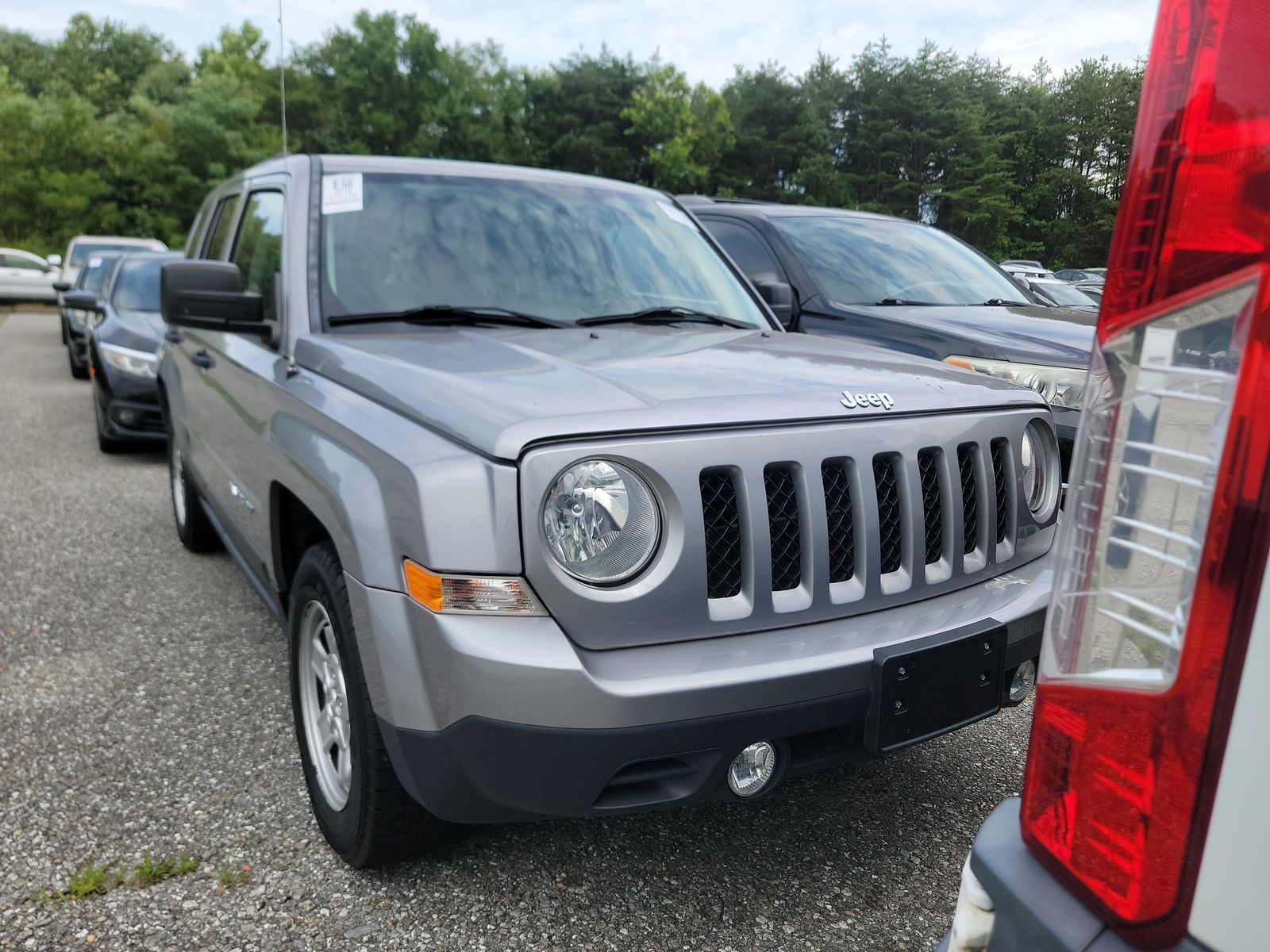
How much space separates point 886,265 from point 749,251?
77 centimetres

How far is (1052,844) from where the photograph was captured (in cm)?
104

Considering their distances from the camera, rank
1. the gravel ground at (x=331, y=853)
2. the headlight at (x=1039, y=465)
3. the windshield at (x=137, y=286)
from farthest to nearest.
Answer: the windshield at (x=137, y=286) → the headlight at (x=1039, y=465) → the gravel ground at (x=331, y=853)

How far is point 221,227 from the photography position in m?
4.48

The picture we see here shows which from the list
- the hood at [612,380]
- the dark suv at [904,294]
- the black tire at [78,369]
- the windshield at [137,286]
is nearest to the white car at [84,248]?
the black tire at [78,369]

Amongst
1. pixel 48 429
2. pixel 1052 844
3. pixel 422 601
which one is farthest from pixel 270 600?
pixel 48 429

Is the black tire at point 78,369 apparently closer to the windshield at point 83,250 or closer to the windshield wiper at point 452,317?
the windshield at point 83,250

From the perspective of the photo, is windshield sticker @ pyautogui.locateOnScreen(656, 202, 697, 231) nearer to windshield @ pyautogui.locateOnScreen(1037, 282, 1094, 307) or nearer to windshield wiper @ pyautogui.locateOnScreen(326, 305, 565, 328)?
windshield wiper @ pyautogui.locateOnScreen(326, 305, 565, 328)

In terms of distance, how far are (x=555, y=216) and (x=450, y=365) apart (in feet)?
3.93

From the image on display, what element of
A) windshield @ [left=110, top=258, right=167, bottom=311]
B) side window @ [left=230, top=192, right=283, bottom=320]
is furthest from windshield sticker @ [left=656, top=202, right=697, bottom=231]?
windshield @ [left=110, top=258, right=167, bottom=311]

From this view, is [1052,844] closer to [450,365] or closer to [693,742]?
[693,742]

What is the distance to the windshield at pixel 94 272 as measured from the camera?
13125 millimetres

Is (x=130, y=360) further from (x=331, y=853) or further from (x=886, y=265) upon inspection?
(x=331, y=853)

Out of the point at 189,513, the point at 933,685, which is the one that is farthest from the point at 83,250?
the point at 933,685

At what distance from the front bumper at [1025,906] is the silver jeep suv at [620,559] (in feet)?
2.67
